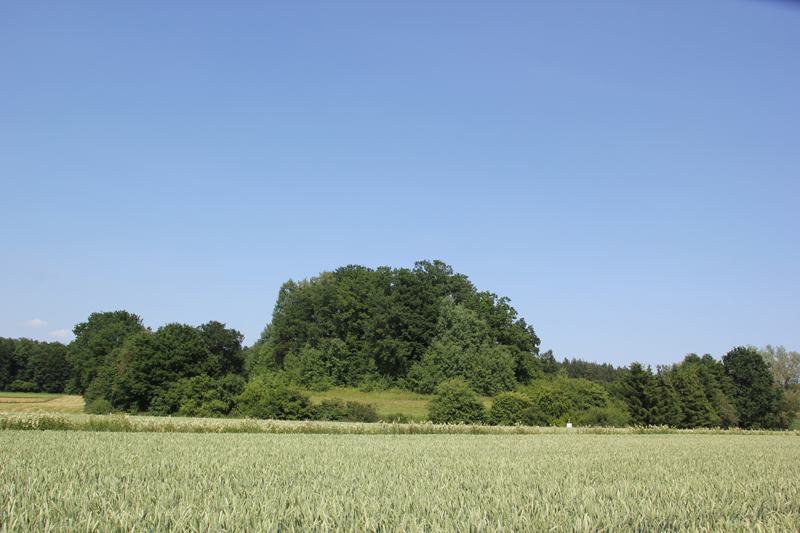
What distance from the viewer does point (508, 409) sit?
42688 millimetres

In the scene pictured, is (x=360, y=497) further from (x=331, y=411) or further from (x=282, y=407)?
(x=282, y=407)

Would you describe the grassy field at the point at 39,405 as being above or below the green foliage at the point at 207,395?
below

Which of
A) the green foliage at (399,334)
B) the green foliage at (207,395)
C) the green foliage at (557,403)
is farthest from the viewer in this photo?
the green foliage at (399,334)

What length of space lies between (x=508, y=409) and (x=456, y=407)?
502cm

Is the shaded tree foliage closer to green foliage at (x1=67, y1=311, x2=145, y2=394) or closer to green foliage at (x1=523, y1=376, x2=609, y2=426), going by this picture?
green foliage at (x1=67, y1=311, x2=145, y2=394)

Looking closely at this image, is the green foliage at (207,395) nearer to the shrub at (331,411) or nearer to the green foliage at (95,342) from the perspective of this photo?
the shrub at (331,411)

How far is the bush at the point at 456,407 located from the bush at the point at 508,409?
104 centimetres

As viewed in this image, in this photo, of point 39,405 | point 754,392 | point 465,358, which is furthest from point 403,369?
point 39,405

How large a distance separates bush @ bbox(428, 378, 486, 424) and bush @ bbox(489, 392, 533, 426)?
1.04 meters

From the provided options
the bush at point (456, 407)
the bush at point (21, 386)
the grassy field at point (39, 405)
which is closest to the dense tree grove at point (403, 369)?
the bush at point (456, 407)

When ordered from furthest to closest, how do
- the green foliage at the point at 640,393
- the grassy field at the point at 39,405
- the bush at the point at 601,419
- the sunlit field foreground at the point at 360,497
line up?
the grassy field at the point at 39,405 < the green foliage at the point at 640,393 < the bush at the point at 601,419 < the sunlit field foreground at the point at 360,497

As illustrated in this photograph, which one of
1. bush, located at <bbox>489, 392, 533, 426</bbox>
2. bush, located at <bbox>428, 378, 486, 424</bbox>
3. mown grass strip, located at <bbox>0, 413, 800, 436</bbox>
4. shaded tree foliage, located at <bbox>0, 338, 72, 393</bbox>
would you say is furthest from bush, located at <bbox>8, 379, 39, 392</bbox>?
bush, located at <bbox>489, 392, 533, 426</bbox>

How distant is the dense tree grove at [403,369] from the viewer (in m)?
43.5

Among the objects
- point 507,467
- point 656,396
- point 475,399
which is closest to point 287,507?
point 507,467
